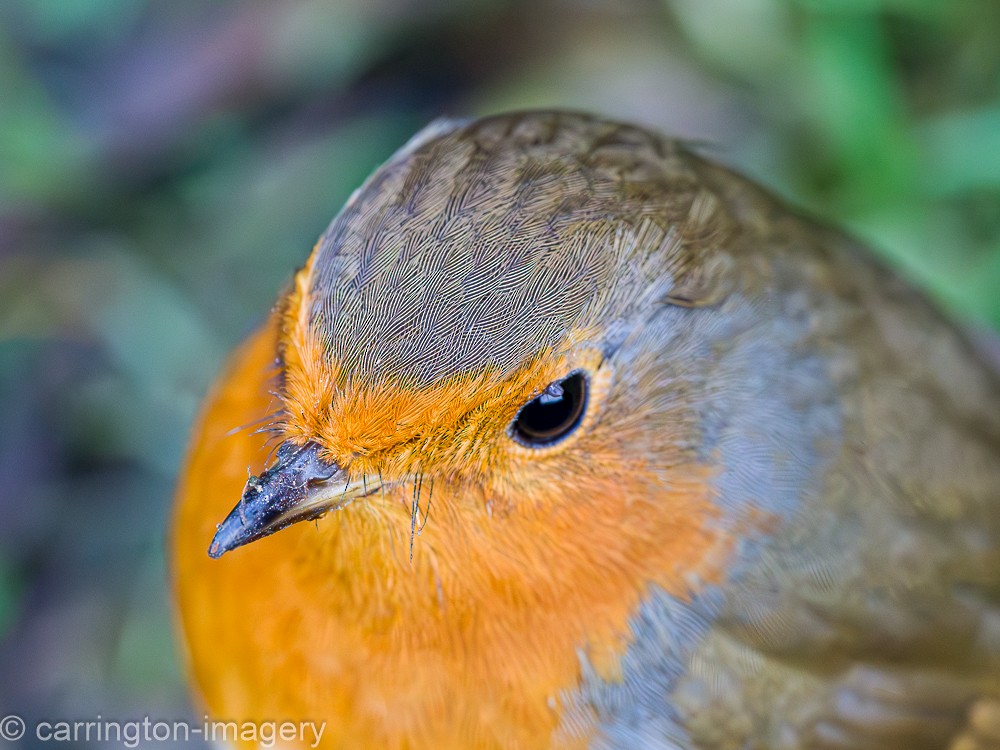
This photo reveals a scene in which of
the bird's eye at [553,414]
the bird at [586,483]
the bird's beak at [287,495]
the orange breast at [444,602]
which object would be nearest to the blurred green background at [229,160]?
the bird at [586,483]

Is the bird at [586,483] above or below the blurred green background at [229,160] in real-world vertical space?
below

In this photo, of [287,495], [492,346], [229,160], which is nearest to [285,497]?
[287,495]

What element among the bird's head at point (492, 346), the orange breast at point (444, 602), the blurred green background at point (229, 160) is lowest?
the orange breast at point (444, 602)

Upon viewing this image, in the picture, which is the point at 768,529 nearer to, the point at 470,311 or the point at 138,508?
the point at 470,311

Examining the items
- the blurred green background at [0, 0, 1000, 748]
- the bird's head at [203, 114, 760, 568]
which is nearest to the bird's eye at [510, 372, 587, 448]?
the bird's head at [203, 114, 760, 568]

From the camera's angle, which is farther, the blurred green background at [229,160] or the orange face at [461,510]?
the blurred green background at [229,160]

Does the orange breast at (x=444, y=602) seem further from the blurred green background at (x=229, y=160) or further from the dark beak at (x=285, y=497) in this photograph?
the blurred green background at (x=229, y=160)

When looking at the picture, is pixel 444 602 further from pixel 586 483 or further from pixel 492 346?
pixel 492 346

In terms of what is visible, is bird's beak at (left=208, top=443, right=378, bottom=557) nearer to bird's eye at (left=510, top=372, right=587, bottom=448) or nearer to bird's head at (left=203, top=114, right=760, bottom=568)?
bird's head at (left=203, top=114, right=760, bottom=568)

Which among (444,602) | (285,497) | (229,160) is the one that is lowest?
(444,602)

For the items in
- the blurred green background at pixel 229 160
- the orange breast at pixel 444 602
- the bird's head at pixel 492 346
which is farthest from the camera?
the blurred green background at pixel 229 160
